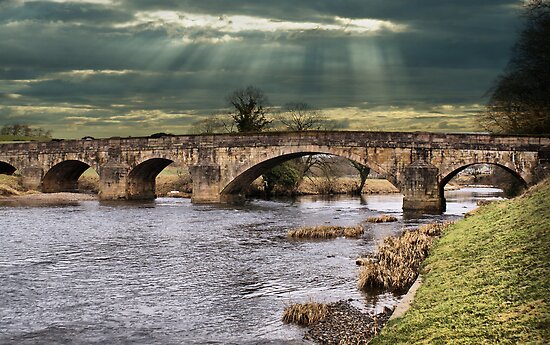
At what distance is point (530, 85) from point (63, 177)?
4760 cm

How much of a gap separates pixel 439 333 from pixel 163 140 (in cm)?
4689

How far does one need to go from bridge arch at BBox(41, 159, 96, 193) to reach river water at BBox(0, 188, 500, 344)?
27860 mm

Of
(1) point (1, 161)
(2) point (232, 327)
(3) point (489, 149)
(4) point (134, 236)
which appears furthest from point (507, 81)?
(1) point (1, 161)

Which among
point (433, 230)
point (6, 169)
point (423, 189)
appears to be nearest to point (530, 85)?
point (423, 189)

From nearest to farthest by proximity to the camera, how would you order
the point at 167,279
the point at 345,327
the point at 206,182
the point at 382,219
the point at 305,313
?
the point at 345,327 → the point at 305,313 → the point at 167,279 → the point at 382,219 → the point at 206,182

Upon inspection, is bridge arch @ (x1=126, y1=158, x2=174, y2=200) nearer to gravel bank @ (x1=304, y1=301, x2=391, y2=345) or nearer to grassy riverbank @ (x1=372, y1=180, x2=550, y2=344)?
grassy riverbank @ (x1=372, y1=180, x2=550, y2=344)

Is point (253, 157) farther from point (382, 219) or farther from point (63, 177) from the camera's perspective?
point (63, 177)

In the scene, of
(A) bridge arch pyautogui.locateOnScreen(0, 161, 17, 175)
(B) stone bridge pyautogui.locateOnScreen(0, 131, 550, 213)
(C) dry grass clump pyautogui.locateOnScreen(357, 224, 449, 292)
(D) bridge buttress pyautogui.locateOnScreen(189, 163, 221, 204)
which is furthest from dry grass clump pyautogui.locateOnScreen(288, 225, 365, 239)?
(A) bridge arch pyautogui.locateOnScreen(0, 161, 17, 175)

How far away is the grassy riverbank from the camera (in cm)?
971

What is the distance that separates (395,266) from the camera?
1802cm

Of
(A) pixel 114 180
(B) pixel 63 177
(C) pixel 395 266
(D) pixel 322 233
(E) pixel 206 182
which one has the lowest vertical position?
(C) pixel 395 266

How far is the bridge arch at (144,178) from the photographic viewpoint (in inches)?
2265

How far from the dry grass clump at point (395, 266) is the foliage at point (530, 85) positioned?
25.1m

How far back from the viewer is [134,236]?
30156 mm
